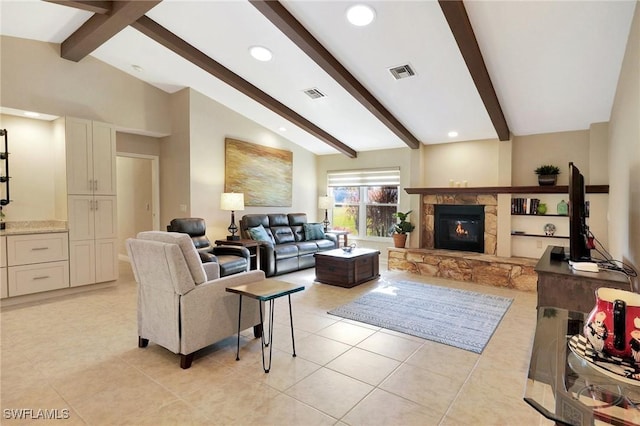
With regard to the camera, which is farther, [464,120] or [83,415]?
[464,120]

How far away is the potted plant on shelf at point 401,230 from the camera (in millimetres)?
6246

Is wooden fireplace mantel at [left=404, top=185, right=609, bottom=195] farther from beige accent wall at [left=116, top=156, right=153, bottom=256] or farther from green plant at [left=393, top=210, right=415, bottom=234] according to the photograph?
beige accent wall at [left=116, top=156, right=153, bottom=256]

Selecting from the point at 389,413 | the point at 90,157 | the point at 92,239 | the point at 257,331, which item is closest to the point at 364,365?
the point at 389,413

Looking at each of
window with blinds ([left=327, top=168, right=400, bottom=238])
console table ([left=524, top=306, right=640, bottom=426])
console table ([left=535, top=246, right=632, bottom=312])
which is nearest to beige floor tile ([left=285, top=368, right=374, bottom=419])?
console table ([left=524, top=306, right=640, bottom=426])

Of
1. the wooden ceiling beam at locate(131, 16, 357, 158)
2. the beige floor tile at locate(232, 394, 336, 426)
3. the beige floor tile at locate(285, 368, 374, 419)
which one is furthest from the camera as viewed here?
the wooden ceiling beam at locate(131, 16, 357, 158)

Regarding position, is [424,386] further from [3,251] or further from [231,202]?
[3,251]

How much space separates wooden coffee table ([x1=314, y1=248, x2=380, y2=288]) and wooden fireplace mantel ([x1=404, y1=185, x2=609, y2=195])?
1705 millimetres

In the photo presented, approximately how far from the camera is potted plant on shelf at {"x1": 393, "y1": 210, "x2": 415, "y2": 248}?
6.25 metres

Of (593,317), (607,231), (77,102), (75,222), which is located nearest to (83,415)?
(593,317)

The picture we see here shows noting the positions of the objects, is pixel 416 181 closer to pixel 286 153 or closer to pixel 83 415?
pixel 286 153

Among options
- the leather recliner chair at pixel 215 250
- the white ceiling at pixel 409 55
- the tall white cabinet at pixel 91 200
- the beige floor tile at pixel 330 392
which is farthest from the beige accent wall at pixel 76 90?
the beige floor tile at pixel 330 392

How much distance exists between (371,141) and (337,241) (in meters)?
2.11

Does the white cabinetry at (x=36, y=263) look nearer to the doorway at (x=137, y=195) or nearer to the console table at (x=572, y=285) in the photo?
the doorway at (x=137, y=195)

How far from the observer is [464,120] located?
5.15 meters
